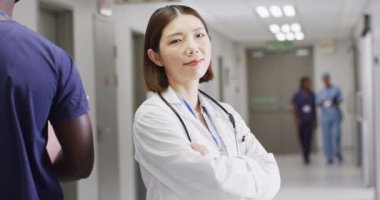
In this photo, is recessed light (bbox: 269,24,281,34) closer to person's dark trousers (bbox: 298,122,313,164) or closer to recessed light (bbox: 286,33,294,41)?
recessed light (bbox: 286,33,294,41)

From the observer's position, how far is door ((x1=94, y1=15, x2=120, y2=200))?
19.1 ft

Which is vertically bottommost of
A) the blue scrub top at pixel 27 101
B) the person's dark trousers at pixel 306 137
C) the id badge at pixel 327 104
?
the person's dark trousers at pixel 306 137

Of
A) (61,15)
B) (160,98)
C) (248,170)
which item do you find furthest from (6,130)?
(61,15)

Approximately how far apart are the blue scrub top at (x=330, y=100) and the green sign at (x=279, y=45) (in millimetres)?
2705

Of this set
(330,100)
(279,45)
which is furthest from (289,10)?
(279,45)

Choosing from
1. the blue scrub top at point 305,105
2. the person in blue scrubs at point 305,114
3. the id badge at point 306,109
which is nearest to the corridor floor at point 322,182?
the person in blue scrubs at point 305,114

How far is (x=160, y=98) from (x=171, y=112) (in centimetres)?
6

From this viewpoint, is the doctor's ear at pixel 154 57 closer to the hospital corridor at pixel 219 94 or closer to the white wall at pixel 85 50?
the hospital corridor at pixel 219 94

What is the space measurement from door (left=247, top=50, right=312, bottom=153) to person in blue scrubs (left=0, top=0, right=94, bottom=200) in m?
13.2

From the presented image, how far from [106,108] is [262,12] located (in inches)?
153

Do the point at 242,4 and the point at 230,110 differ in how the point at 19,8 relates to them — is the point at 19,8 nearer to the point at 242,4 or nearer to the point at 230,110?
the point at 230,110

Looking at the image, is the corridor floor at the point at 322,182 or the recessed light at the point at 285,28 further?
the recessed light at the point at 285,28

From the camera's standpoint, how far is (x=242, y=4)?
323 inches

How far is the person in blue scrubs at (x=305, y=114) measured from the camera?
11.6 meters
